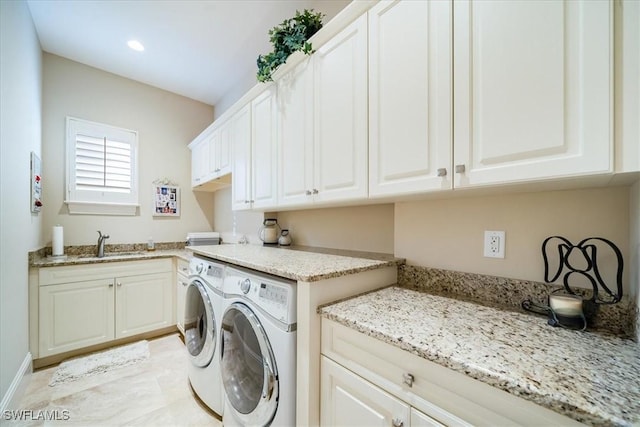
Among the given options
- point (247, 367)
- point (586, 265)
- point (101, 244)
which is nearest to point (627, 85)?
point (586, 265)

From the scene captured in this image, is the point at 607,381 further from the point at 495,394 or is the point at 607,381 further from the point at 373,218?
the point at 373,218

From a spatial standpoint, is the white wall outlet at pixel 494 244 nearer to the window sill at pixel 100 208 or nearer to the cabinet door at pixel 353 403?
the cabinet door at pixel 353 403

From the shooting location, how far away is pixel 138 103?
3.13 metres

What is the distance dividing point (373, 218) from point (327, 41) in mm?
1118

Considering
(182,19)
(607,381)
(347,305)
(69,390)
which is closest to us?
(607,381)

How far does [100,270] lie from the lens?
8.15ft

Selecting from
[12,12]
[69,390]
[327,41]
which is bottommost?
[69,390]

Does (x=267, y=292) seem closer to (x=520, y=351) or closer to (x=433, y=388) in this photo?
(x=433, y=388)

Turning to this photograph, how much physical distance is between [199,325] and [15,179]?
A: 1616 millimetres

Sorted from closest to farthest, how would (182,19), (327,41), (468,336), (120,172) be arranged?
(468,336)
(327,41)
(182,19)
(120,172)

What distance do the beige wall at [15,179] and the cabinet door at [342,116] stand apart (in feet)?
6.22

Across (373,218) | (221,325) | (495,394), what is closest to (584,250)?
(495,394)

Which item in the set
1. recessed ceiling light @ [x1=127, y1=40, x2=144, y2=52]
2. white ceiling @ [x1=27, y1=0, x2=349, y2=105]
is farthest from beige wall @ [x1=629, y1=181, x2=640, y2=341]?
recessed ceiling light @ [x1=127, y1=40, x2=144, y2=52]

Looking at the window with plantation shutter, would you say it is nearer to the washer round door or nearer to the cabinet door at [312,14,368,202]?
the washer round door
